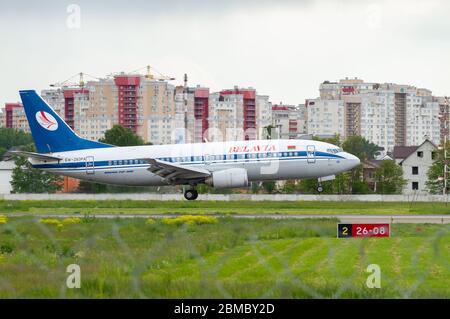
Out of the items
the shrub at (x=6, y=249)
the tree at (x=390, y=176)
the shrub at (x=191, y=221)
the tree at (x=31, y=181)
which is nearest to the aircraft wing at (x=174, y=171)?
the shrub at (x=191, y=221)

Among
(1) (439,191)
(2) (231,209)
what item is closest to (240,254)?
(2) (231,209)

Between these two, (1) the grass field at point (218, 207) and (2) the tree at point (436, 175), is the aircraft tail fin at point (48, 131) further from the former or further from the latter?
(2) the tree at point (436, 175)

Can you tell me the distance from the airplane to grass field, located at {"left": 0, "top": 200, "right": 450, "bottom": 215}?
1.40m

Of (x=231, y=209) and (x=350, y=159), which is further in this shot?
(x=350, y=159)

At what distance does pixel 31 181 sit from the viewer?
95125mm

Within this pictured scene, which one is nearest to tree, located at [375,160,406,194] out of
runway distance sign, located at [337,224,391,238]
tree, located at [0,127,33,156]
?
runway distance sign, located at [337,224,391,238]

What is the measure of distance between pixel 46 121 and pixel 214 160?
10661 millimetres

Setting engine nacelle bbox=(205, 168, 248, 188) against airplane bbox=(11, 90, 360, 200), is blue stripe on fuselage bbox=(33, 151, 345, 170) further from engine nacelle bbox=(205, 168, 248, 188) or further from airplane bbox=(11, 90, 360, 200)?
engine nacelle bbox=(205, 168, 248, 188)

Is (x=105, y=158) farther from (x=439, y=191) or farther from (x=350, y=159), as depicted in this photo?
(x=439, y=191)

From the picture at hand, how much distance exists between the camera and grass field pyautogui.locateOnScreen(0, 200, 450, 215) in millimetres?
50594

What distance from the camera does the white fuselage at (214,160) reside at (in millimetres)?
55031
